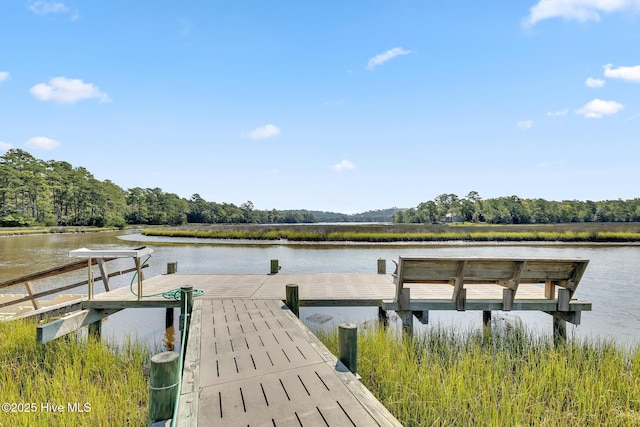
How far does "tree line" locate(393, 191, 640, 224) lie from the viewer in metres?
88.5

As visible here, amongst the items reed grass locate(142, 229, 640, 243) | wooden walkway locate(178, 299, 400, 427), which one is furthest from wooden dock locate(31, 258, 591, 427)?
reed grass locate(142, 229, 640, 243)

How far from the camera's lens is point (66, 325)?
5.38 meters

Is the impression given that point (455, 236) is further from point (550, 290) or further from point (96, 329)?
point (96, 329)

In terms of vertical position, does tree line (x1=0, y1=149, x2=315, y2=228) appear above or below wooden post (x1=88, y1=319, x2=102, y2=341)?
above

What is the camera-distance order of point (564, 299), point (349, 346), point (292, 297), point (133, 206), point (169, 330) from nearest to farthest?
point (349, 346) < point (292, 297) < point (564, 299) < point (169, 330) < point (133, 206)

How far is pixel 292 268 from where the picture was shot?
48.7ft

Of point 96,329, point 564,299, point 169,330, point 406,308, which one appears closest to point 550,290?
point 564,299

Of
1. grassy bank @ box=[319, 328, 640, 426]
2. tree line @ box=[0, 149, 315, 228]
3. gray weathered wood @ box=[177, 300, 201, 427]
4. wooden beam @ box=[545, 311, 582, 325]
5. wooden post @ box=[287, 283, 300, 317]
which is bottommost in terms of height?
grassy bank @ box=[319, 328, 640, 426]

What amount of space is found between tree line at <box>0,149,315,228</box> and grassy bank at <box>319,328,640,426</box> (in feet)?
242

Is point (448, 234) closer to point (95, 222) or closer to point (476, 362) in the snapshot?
point (476, 362)

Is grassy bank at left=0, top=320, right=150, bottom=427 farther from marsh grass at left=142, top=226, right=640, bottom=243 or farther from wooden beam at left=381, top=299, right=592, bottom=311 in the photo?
marsh grass at left=142, top=226, right=640, bottom=243

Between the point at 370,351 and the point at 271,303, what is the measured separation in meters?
2.18

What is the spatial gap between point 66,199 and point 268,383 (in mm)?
88105

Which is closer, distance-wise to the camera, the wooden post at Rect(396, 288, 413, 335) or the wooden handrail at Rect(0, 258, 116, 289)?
the wooden post at Rect(396, 288, 413, 335)
